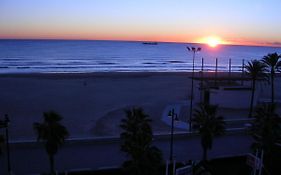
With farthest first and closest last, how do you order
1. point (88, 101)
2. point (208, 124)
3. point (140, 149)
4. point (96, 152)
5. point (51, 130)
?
point (88, 101)
point (96, 152)
point (208, 124)
point (51, 130)
point (140, 149)

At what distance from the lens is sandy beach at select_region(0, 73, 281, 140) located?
3222 centimetres

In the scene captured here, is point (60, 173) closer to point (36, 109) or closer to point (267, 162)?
point (267, 162)

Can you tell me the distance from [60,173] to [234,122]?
17.6 meters

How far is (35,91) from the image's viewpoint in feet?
164

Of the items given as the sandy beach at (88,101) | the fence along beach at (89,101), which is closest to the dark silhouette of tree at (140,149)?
the fence along beach at (89,101)

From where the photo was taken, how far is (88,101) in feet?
142

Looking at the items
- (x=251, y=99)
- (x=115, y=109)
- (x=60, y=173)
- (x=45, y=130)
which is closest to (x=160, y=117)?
(x=115, y=109)

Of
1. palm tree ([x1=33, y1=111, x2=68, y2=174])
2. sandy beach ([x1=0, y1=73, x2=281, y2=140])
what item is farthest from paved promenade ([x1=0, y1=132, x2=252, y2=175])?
palm tree ([x1=33, y1=111, x2=68, y2=174])

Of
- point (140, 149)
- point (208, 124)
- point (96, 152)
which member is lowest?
point (96, 152)

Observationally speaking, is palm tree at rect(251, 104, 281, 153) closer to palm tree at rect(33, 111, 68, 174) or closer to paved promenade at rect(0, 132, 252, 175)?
paved promenade at rect(0, 132, 252, 175)

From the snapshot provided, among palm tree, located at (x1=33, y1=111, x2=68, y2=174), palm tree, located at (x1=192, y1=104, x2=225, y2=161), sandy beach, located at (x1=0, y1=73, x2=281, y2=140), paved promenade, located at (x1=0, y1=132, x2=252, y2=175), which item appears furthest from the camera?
sandy beach, located at (x1=0, y1=73, x2=281, y2=140)

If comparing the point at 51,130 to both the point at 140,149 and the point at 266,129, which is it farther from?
the point at 266,129

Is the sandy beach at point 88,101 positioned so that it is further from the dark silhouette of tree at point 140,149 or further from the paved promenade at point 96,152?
the dark silhouette of tree at point 140,149

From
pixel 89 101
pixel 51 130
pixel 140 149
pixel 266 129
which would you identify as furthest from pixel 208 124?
pixel 89 101
